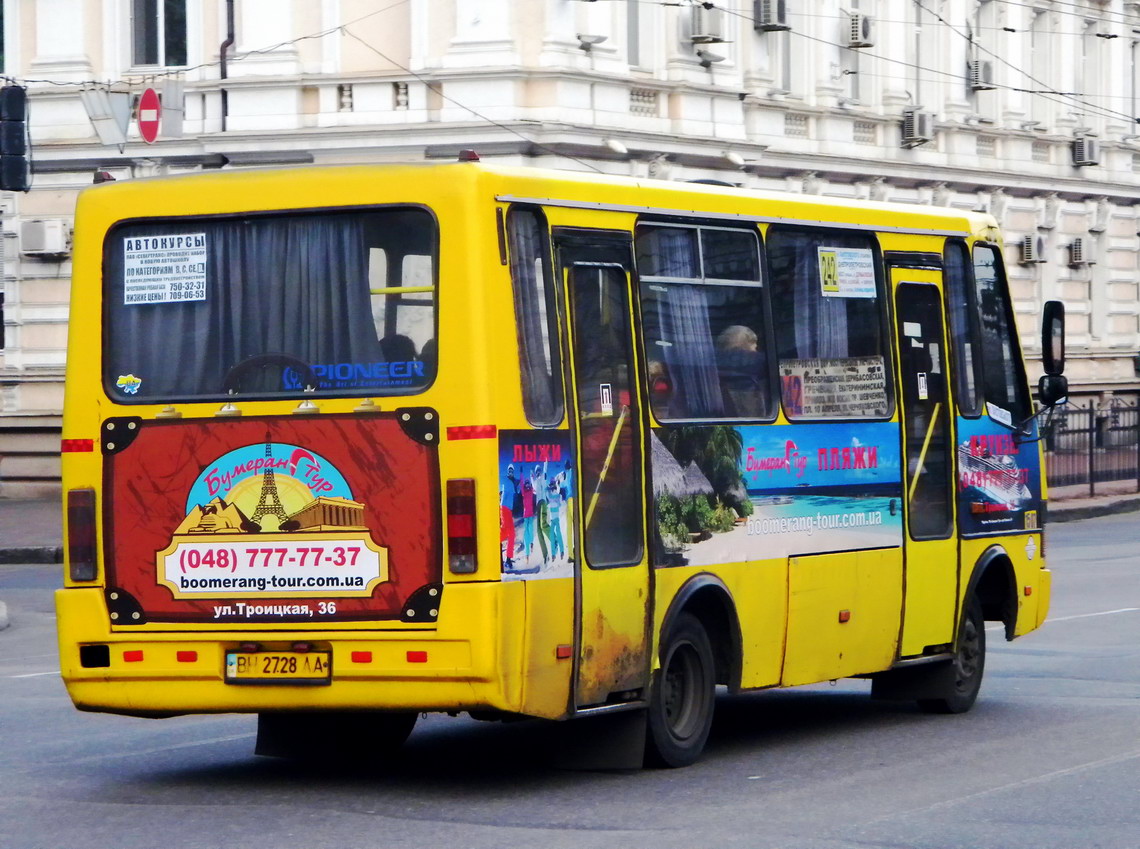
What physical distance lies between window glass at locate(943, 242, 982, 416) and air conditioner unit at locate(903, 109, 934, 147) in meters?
26.1

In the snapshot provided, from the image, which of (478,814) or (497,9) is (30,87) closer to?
(497,9)

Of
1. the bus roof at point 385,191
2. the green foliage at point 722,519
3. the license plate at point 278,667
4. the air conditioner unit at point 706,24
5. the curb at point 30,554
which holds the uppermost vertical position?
the air conditioner unit at point 706,24

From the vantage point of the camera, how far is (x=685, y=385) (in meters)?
10.6

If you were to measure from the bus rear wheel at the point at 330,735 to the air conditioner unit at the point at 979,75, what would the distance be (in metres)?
32.5

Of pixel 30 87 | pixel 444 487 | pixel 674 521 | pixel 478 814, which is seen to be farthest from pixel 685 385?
pixel 30 87

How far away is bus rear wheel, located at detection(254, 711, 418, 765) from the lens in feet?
35.4

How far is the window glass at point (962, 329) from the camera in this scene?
42.6ft

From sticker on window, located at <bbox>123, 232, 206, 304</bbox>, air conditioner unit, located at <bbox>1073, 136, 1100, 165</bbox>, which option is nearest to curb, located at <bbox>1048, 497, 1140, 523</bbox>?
air conditioner unit, located at <bbox>1073, 136, 1100, 165</bbox>

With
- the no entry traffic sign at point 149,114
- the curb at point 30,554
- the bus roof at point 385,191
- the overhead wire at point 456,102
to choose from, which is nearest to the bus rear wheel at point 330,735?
the bus roof at point 385,191

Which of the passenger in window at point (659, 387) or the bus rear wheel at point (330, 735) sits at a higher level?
the passenger in window at point (659, 387)

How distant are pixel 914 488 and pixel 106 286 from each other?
183 inches

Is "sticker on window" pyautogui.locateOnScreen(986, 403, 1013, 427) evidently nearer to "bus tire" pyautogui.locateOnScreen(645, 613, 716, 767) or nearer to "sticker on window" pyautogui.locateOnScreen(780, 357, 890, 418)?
"sticker on window" pyautogui.locateOnScreen(780, 357, 890, 418)

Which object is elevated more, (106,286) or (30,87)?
(30,87)

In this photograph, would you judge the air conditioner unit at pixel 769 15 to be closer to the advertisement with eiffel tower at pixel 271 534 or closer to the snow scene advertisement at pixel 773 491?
the snow scene advertisement at pixel 773 491
